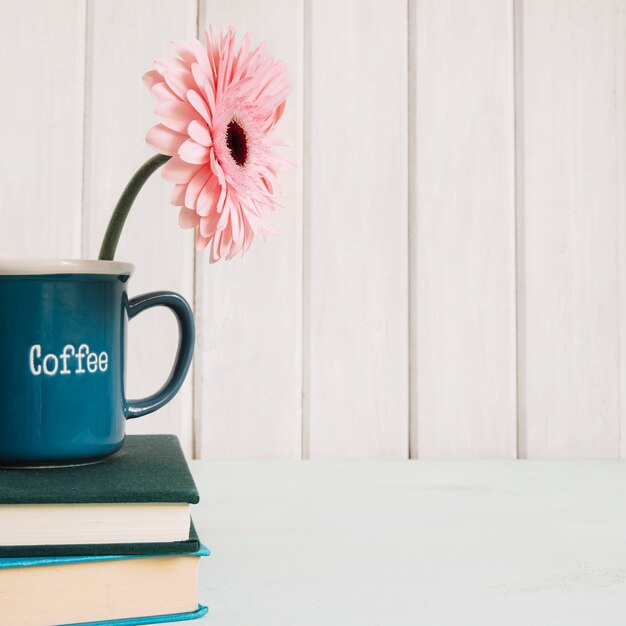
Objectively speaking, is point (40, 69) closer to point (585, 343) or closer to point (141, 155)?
point (141, 155)

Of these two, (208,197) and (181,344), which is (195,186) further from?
(181,344)

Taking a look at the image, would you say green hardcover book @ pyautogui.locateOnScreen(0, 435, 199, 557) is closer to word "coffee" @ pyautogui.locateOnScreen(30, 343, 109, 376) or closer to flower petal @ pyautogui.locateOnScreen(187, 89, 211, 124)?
word "coffee" @ pyautogui.locateOnScreen(30, 343, 109, 376)

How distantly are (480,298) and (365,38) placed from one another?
0.34 meters

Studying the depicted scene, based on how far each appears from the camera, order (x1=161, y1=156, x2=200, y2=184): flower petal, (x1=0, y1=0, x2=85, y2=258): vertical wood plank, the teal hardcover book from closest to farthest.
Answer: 1. the teal hardcover book
2. (x1=161, y1=156, x2=200, y2=184): flower petal
3. (x1=0, y1=0, x2=85, y2=258): vertical wood plank

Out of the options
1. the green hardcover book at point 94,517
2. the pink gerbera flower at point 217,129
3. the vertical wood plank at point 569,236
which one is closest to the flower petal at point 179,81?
the pink gerbera flower at point 217,129

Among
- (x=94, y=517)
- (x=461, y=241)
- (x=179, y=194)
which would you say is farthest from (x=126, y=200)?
(x=461, y=241)

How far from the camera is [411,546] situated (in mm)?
498

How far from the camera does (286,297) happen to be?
2.86ft

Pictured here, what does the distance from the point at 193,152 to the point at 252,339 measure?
1.47ft

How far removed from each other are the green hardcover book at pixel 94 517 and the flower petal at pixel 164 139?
0.19 metres

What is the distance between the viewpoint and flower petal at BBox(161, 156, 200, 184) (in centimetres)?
44

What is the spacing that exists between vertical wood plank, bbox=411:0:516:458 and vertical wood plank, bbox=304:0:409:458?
2 cm

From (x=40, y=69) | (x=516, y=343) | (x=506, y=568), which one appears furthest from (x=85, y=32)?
(x=506, y=568)

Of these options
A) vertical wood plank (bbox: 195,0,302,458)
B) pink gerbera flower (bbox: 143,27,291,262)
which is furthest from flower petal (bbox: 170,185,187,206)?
vertical wood plank (bbox: 195,0,302,458)
